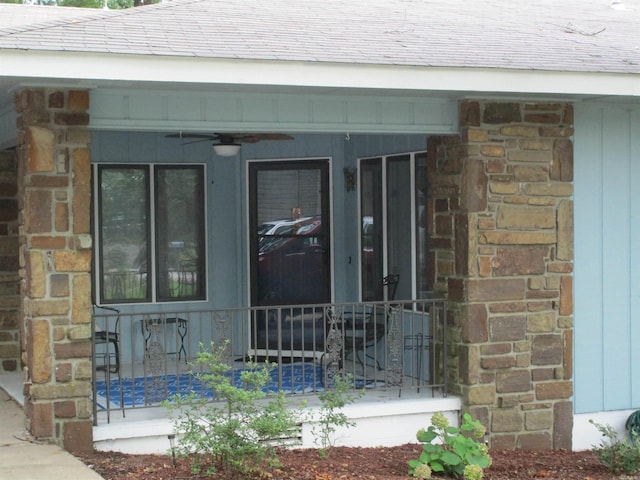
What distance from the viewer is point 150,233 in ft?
33.4

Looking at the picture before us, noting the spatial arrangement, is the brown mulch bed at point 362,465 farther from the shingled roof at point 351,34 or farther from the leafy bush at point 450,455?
the shingled roof at point 351,34

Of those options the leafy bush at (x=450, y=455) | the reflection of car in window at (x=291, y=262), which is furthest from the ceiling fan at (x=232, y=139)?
the leafy bush at (x=450, y=455)

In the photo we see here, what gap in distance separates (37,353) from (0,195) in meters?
2.90

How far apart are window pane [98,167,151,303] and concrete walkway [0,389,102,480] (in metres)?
3.03

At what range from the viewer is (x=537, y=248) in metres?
7.73

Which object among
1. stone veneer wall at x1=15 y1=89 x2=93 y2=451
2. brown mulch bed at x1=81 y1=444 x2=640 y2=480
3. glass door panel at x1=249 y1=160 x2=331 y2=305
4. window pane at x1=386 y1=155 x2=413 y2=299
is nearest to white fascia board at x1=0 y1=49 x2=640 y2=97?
stone veneer wall at x1=15 y1=89 x2=93 y2=451

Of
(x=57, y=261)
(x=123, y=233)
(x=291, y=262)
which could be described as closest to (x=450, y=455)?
(x=57, y=261)

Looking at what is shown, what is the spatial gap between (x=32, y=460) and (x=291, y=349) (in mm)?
2218

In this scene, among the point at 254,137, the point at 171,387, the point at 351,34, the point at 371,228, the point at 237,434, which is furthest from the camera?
the point at 371,228

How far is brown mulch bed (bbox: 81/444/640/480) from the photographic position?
6.36 meters

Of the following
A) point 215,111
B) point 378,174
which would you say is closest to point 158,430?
point 215,111

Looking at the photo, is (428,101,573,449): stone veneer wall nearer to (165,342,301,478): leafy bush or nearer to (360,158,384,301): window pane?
(360,158,384,301): window pane

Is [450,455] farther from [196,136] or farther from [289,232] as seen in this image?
[196,136]

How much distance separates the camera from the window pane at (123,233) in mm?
10055
